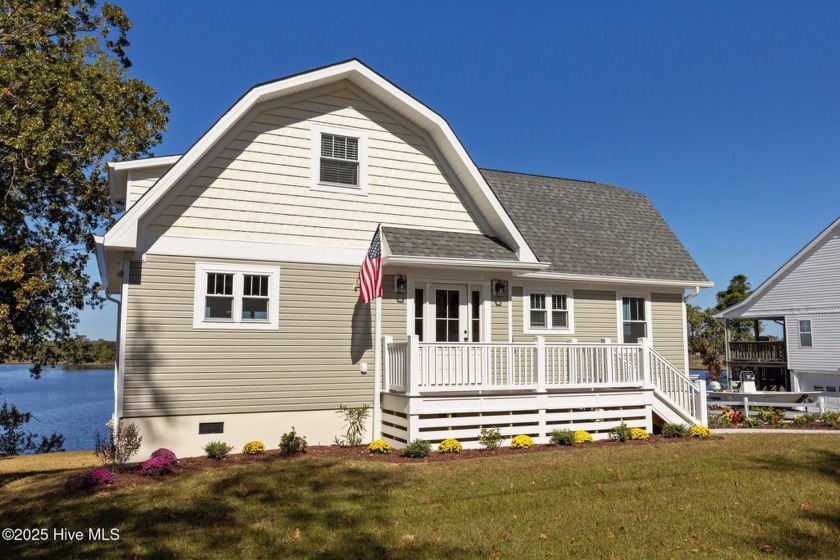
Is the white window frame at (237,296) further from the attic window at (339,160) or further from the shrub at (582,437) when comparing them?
the shrub at (582,437)

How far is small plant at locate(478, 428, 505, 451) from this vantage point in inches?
465

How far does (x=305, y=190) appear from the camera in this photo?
1265cm

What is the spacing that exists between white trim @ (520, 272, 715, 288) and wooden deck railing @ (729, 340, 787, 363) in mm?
17961

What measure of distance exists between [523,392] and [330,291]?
4.36 m

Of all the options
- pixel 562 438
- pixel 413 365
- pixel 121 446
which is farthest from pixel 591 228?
pixel 121 446

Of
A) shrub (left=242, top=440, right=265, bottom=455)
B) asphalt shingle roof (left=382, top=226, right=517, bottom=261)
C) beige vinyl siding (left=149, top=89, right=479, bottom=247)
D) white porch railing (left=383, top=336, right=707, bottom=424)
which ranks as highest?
beige vinyl siding (left=149, top=89, right=479, bottom=247)

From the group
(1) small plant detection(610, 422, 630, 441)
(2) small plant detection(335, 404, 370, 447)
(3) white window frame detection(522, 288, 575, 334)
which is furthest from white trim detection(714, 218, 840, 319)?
(2) small plant detection(335, 404, 370, 447)

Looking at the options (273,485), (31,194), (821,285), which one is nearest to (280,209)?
(273,485)

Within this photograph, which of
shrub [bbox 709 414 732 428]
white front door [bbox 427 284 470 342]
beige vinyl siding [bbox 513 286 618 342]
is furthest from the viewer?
shrub [bbox 709 414 732 428]

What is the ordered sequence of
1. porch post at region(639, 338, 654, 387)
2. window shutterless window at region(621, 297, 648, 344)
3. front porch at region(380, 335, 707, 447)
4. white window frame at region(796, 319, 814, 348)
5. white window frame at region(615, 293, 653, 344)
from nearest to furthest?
front porch at region(380, 335, 707, 447) < porch post at region(639, 338, 654, 387) < white window frame at region(615, 293, 653, 344) < window shutterless window at region(621, 297, 648, 344) < white window frame at region(796, 319, 814, 348)

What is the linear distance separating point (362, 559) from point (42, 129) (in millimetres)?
16499

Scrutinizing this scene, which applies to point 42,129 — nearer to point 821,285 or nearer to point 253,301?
point 253,301

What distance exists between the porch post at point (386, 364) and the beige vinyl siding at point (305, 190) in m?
2.08

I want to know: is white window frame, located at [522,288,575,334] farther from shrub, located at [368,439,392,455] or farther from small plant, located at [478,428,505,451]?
shrub, located at [368,439,392,455]
